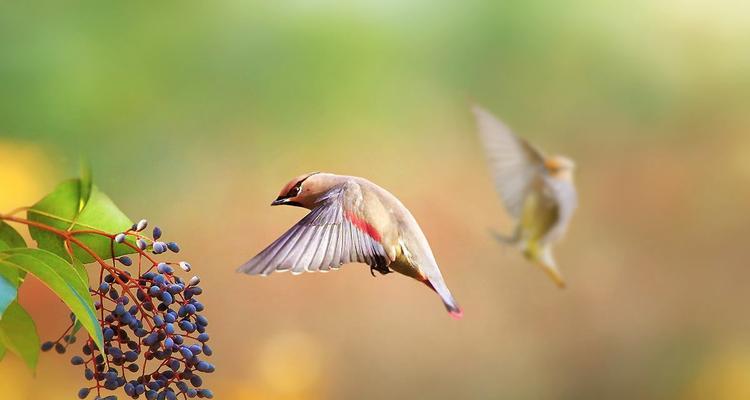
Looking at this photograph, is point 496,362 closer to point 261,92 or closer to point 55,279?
point 261,92

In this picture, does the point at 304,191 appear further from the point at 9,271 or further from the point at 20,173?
the point at 20,173

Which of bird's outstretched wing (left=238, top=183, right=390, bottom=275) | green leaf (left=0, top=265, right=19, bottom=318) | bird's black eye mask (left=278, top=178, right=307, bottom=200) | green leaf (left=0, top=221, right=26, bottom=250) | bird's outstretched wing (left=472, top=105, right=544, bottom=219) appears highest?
bird's outstretched wing (left=472, top=105, right=544, bottom=219)

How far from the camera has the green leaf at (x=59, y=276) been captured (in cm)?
42

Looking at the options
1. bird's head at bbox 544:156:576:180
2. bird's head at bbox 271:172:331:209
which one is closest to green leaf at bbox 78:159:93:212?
bird's head at bbox 271:172:331:209

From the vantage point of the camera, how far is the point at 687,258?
5.82 ft

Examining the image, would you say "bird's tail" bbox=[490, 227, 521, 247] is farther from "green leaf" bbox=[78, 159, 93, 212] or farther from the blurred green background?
"green leaf" bbox=[78, 159, 93, 212]

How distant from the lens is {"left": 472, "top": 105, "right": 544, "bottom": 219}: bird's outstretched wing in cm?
128

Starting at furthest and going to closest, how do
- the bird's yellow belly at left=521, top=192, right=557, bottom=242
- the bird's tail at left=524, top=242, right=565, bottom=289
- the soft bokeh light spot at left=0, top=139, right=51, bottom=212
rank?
the bird's tail at left=524, top=242, right=565, bottom=289 < the bird's yellow belly at left=521, top=192, right=557, bottom=242 < the soft bokeh light spot at left=0, top=139, right=51, bottom=212

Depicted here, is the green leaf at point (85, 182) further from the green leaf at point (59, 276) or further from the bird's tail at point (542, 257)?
the bird's tail at point (542, 257)

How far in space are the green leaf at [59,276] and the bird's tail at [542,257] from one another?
3.70 feet

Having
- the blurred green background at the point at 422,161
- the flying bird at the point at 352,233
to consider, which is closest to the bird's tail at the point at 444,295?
the flying bird at the point at 352,233

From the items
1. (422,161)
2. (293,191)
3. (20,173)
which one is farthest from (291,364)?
(293,191)

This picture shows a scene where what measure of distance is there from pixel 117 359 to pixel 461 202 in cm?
115

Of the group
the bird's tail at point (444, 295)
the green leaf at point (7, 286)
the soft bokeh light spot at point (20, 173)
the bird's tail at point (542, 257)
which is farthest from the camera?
the bird's tail at point (542, 257)
